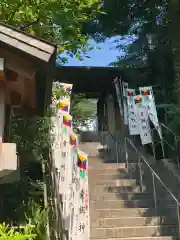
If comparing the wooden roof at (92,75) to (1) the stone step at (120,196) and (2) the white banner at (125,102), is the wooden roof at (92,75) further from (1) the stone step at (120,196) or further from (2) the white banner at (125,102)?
(1) the stone step at (120,196)

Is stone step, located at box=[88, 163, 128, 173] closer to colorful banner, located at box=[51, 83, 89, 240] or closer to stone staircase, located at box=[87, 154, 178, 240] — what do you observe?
stone staircase, located at box=[87, 154, 178, 240]

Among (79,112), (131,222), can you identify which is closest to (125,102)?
(79,112)

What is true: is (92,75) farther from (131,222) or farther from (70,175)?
(70,175)

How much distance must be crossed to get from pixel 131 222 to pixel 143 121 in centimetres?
419

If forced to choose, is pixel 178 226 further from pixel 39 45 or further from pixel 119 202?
pixel 39 45

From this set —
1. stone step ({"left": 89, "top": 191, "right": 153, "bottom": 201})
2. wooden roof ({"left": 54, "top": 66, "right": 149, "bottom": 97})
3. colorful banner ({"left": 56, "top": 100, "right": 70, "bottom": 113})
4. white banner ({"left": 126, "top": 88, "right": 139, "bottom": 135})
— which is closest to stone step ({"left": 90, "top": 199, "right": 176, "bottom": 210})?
stone step ({"left": 89, "top": 191, "right": 153, "bottom": 201})

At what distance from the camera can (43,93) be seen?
381cm

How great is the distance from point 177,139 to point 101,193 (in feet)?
8.33

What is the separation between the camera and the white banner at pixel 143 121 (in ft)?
32.0

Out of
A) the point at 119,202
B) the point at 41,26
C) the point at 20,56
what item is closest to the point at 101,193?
the point at 119,202

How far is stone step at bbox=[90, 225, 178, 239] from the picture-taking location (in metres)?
5.94

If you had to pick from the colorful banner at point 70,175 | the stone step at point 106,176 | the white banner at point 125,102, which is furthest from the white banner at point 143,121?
the colorful banner at point 70,175

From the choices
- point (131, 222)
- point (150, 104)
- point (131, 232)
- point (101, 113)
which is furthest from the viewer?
point (101, 113)

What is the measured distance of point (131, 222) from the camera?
6.22 meters
